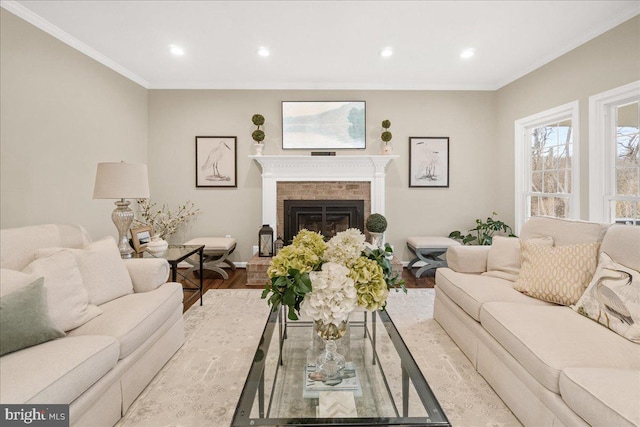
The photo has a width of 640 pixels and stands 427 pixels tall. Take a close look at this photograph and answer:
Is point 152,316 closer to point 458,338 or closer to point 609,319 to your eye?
point 458,338

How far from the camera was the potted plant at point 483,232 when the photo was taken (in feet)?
14.0

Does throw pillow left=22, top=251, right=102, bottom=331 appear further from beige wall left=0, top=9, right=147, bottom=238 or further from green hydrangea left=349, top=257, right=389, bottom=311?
green hydrangea left=349, top=257, right=389, bottom=311

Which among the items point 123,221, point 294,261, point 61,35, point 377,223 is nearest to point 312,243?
point 294,261

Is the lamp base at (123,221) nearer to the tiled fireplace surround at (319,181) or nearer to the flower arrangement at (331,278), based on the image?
the flower arrangement at (331,278)

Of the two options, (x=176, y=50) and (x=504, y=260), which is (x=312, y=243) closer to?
(x=504, y=260)

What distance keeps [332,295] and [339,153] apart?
3.48 metres

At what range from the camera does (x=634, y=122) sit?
2.78 m

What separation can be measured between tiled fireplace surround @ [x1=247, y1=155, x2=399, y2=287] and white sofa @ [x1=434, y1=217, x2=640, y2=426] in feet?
7.10

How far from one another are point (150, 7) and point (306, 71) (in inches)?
74.4

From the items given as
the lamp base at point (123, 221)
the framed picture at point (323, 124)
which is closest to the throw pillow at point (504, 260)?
the framed picture at point (323, 124)

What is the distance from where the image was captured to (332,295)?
134 cm

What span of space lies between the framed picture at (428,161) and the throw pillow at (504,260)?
6.69 feet

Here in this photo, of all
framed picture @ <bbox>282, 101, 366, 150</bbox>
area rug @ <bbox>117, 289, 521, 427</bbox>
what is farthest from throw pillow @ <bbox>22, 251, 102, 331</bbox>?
framed picture @ <bbox>282, 101, 366, 150</bbox>

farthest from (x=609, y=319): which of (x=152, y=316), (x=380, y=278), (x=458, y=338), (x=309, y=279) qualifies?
(x=152, y=316)
